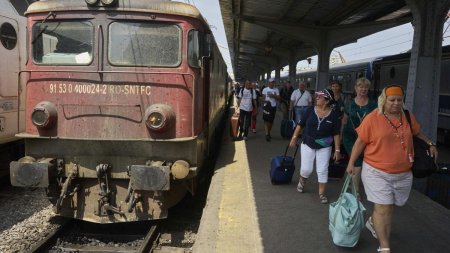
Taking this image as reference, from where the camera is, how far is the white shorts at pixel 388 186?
3.96 meters

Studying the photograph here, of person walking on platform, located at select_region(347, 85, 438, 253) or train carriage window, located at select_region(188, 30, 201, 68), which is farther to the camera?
train carriage window, located at select_region(188, 30, 201, 68)

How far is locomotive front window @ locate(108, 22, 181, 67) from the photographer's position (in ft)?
18.5

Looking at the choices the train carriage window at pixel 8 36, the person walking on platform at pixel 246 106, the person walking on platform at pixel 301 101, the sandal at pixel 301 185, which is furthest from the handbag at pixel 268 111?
the train carriage window at pixel 8 36

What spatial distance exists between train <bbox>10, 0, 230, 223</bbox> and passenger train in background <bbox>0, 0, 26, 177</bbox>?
2.06m

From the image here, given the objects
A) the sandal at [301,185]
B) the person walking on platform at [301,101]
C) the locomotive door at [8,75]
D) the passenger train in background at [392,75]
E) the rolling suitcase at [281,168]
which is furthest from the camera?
the passenger train in background at [392,75]

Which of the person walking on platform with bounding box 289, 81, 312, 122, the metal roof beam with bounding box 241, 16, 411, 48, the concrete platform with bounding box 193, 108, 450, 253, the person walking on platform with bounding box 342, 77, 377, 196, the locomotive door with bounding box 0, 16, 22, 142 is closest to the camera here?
the concrete platform with bounding box 193, 108, 450, 253

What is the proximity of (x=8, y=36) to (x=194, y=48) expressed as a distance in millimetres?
3989

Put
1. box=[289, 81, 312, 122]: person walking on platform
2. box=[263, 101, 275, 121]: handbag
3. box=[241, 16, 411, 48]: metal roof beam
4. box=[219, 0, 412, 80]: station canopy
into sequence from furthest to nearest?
box=[241, 16, 411, 48]: metal roof beam < box=[219, 0, 412, 80]: station canopy < box=[263, 101, 275, 121]: handbag < box=[289, 81, 312, 122]: person walking on platform

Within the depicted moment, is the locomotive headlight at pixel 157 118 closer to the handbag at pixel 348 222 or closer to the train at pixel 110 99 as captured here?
the train at pixel 110 99

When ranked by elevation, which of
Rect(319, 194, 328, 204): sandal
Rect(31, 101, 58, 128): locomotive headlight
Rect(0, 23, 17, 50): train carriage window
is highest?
Rect(0, 23, 17, 50): train carriage window

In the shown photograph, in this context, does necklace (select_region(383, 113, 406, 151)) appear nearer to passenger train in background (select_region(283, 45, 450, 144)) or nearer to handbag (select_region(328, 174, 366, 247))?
handbag (select_region(328, 174, 366, 247))

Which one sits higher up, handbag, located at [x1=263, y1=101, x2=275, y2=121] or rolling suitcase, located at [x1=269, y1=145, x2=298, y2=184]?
handbag, located at [x1=263, y1=101, x2=275, y2=121]

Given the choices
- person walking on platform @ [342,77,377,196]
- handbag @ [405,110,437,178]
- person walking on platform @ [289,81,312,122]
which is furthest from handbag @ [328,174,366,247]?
person walking on platform @ [289,81,312,122]

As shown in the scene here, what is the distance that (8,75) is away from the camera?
7.82 meters
